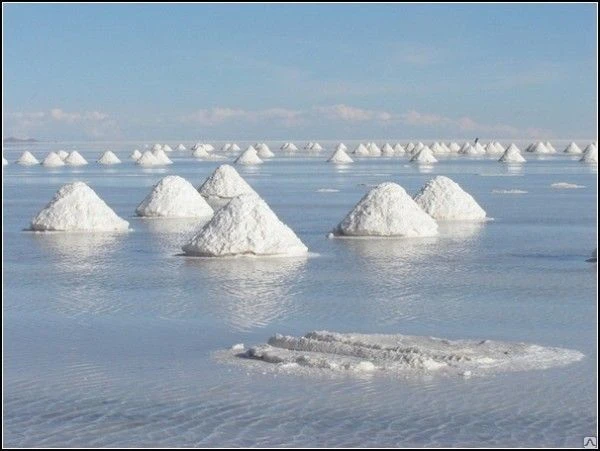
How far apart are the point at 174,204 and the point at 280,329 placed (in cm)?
1356

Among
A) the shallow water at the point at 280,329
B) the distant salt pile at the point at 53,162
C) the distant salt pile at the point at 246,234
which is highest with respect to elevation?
the distant salt pile at the point at 53,162

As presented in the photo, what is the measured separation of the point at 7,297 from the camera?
12875 millimetres

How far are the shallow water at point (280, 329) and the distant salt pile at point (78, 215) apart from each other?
48 centimetres

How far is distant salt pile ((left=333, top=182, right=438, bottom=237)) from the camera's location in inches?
741

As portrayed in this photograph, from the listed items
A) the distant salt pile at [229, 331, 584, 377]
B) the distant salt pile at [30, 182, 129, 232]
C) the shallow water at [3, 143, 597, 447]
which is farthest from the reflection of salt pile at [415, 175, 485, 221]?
the distant salt pile at [229, 331, 584, 377]

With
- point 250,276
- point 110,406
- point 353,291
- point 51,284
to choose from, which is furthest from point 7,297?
point 110,406

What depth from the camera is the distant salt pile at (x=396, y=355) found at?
873cm

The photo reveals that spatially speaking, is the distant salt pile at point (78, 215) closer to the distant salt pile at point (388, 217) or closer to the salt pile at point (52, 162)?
the distant salt pile at point (388, 217)

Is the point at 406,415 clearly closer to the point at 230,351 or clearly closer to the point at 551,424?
the point at 551,424

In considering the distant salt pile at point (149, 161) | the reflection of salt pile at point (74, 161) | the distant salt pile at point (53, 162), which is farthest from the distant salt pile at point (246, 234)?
the reflection of salt pile at point (74, 161)

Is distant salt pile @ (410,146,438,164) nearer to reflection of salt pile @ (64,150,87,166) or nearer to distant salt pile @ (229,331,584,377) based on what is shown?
reflection of salt pile @ (64,150,87,166)

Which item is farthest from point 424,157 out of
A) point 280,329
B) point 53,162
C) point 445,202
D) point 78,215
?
point 280,329

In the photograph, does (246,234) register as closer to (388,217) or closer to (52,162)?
(388,217)

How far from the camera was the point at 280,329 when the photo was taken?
10578 millimetres
